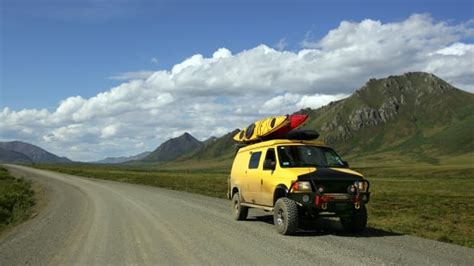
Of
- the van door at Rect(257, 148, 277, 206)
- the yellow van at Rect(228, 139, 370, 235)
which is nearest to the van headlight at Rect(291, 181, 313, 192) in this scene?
the yellow van at Rect(228, 139, 370, 235)

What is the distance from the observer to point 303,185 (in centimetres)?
1323

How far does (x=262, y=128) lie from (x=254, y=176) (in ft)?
6.18

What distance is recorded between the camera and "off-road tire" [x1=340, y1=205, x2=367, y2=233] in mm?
13490

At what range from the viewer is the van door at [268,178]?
1453 cm

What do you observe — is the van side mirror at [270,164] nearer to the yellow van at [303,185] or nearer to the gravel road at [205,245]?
the yellow van at [303,185]

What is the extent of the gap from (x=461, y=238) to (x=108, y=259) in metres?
9.37

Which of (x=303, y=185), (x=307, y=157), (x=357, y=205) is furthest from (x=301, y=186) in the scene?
(x=307, y=157)

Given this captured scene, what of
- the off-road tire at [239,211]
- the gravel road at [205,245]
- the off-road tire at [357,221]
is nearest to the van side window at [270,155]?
the gravel road at [205,245]

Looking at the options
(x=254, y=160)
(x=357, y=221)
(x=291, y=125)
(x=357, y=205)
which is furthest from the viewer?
(x=254, y=160)

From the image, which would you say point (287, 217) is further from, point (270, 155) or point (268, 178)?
point (270, 155)

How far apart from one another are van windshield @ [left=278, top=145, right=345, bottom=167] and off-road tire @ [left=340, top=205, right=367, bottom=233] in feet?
5.23

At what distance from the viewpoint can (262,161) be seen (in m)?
15.6

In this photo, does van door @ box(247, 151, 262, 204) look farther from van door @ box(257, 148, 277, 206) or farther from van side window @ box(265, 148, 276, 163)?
van side window @ box(265, 148, 276, 163)

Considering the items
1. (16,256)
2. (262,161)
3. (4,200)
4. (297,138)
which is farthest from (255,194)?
(4,200)
